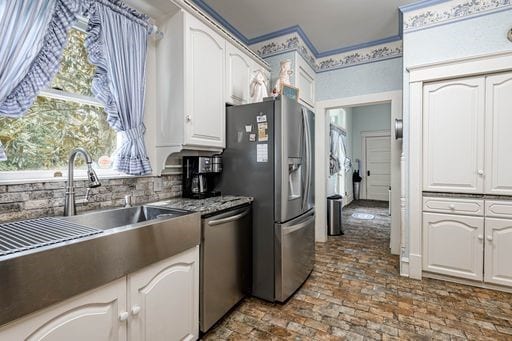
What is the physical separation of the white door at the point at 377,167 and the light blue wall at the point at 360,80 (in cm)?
420

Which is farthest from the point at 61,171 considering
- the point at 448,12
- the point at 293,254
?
the point at 448,12

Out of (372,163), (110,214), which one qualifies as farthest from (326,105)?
(372,163)

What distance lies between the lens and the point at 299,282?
7.45ft

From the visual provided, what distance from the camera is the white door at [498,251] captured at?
7.23ft

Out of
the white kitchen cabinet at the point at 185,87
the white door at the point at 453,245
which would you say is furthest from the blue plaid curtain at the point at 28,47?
the white door at the point at 453,245

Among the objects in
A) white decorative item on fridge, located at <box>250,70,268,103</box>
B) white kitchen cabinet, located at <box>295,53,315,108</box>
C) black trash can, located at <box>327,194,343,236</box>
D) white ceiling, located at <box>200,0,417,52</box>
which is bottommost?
black trash can, located at <box>327,194,343,236</box>

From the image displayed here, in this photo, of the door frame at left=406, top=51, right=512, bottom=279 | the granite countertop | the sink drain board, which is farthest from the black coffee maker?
the door frame at left=406, top=51, right=512, bottom=279

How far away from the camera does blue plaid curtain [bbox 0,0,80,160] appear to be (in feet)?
3.76

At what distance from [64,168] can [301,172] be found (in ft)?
5.66

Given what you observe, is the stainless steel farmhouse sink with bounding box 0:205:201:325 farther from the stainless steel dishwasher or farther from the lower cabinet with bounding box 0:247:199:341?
the stainless steel dishwasher

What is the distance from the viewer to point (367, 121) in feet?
23.5

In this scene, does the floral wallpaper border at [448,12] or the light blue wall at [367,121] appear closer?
the floral wallpaper border at [448,12]

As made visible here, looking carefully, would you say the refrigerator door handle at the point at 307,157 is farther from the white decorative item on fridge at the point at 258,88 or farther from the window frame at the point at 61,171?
the window frame at the point at 61,171

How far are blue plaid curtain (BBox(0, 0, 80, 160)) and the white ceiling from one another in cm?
149
